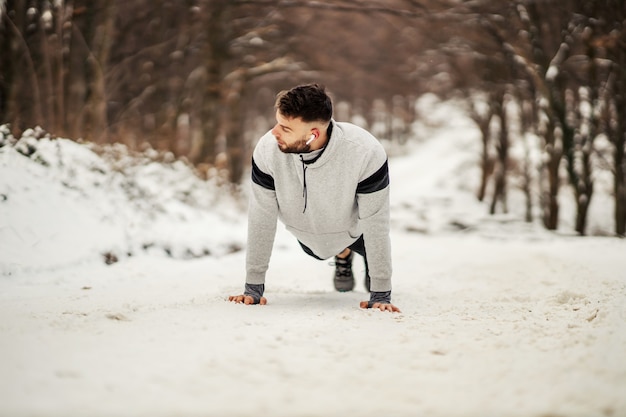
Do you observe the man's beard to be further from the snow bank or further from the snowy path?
the snow bank

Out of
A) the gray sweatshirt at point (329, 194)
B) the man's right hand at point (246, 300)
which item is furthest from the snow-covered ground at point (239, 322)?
the gray sweatshirt at point (329, 194)

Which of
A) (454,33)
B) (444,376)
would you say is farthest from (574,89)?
(444,376)

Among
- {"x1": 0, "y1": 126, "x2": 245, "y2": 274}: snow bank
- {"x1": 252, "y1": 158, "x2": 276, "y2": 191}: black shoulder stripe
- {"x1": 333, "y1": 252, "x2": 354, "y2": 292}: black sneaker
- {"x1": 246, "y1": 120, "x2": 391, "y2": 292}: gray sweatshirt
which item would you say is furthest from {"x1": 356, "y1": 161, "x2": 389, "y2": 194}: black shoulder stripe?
{"x1": 0, "y1": 126, "x2": 245, "y2": 274}: snow bank

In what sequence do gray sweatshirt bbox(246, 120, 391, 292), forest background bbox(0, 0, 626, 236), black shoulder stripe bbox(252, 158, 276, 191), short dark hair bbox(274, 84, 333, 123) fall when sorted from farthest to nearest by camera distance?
forest background bbox(0, 0, 626, 236), black shoulder stripe bbox(252, 158, 276, 191), gray sweatshirt bbox(246, 120, 391, 292), short dark hair bbox(274, 84, 333, 123)

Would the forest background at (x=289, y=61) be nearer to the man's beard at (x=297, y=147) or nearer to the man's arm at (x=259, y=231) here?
the man's arm at (x=259, y=231)

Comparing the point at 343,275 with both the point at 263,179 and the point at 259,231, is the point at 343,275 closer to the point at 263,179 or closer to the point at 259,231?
the point at 259,231

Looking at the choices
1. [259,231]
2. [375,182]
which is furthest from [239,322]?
[375,182]

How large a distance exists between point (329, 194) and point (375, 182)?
0.32m

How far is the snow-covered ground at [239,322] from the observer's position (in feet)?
5.69

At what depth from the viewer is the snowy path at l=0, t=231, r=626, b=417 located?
1687mm

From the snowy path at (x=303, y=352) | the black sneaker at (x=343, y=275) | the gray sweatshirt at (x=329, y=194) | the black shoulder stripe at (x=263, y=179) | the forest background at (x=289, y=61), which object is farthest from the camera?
the forest background at (x=289, y=61)

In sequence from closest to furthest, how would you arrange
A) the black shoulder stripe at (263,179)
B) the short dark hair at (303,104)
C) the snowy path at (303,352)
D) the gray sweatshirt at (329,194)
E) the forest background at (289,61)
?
the snowy path at (303,352) → the short dark hair at (303,104) → the gray sweatshirt at (329,194) → the black shoulder stripe at (263,179) → the forest background at (289,61)

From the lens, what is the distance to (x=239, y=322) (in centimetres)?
284

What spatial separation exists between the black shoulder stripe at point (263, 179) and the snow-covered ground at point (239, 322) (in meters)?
0.82
